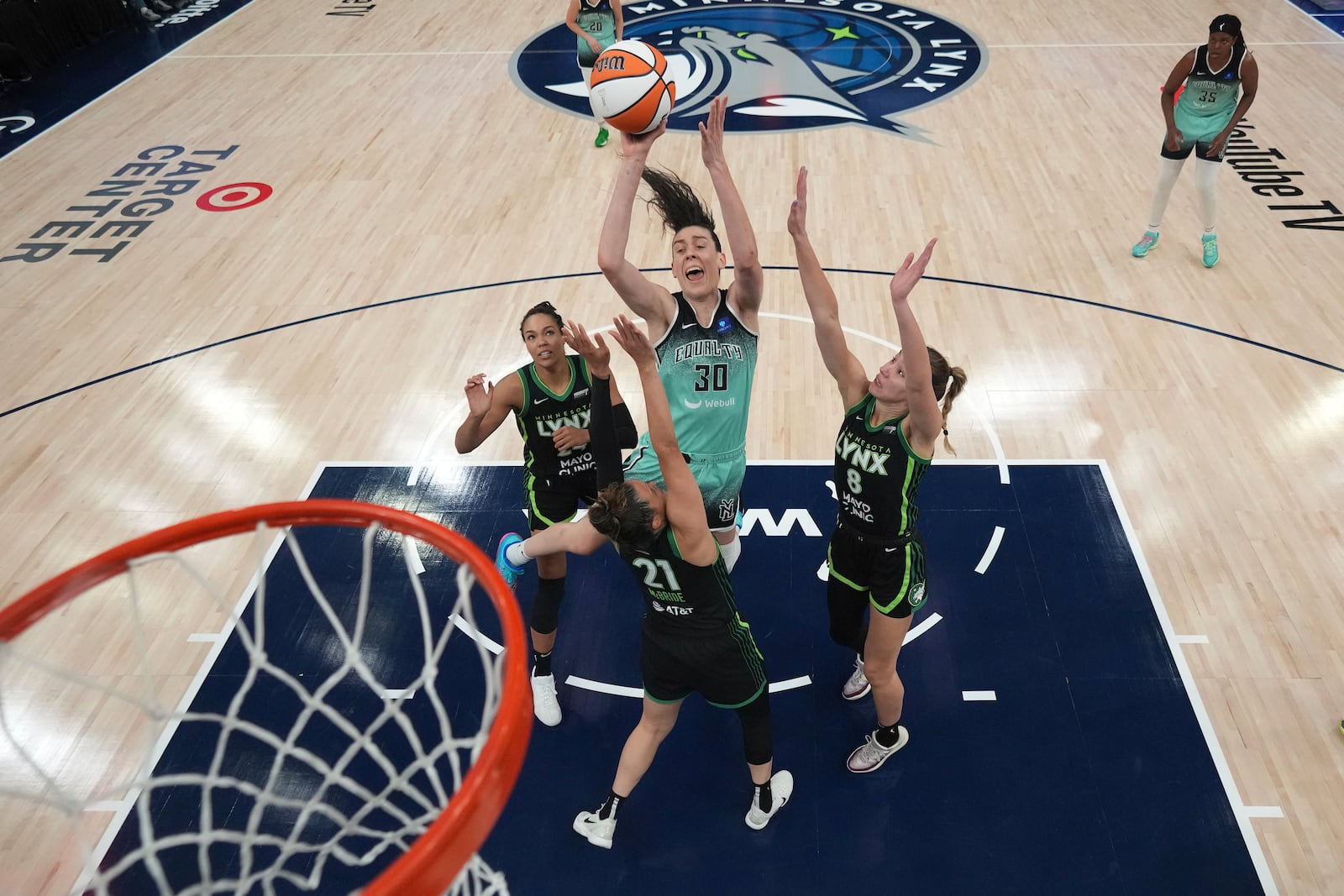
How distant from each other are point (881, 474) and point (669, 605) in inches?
35.9

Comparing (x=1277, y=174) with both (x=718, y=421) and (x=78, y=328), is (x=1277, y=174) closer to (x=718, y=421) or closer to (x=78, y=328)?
(x=718, y=421)

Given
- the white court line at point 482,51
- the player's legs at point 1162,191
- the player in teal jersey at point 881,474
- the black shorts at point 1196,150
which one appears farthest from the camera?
the white court line at point 482,51

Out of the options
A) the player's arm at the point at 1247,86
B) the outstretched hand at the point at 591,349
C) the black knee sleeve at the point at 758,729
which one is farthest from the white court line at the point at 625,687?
the player's arm at the point at 1247,86

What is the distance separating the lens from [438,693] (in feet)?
14.5

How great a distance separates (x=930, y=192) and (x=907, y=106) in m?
2.09

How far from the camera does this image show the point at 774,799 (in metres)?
3.83

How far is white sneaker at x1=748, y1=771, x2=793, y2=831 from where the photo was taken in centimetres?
379

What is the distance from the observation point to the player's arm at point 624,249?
12.1ft

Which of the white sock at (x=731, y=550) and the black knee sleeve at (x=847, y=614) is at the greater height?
the black knee sleeve at (x=847, y=614)

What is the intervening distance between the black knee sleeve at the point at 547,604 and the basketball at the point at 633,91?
81.6 inches

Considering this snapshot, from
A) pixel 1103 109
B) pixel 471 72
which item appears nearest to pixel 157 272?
pixel 471 72

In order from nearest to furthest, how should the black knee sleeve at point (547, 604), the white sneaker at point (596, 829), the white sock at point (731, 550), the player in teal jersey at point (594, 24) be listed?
the white sneaker at point (596, 829) → the black knee sleeve at point (547, 604) → the white sock at point (731, 550) → the player in teal jersey at point (594, 24)

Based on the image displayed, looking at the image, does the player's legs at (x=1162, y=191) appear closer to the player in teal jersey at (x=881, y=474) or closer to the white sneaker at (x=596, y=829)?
the player in teal jersey at (x=881, y=474)

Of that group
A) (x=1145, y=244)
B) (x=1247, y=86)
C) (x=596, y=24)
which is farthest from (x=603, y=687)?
(x=596, y=24)
